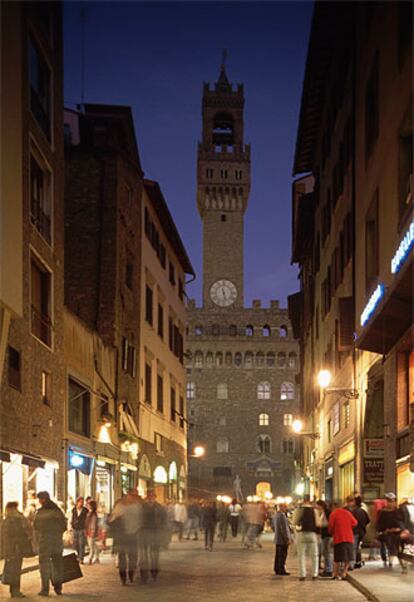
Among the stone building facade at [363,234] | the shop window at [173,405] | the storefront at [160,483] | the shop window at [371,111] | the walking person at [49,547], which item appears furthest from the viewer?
the shop window at [173,405]

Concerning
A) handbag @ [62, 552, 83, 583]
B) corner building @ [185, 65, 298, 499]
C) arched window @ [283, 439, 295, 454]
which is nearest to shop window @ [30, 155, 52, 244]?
handbag @ [62, 552, 83, 583]

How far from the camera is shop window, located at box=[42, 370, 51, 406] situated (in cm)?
2353

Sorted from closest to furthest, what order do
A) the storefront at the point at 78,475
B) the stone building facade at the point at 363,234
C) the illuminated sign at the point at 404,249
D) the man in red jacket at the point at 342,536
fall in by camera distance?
the illuminated sign at the point at 404,249, the man in red jacket at the point at 342,536, the stone building facade at the point at 363,234, the storefront at the point at 78,475

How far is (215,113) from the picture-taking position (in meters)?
107

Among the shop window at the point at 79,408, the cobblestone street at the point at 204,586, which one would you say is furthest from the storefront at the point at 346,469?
the shop window at the point at 79,408

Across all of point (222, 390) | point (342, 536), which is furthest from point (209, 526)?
point (222, 390)

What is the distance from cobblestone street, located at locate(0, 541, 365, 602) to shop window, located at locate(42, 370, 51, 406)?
418 centimetres

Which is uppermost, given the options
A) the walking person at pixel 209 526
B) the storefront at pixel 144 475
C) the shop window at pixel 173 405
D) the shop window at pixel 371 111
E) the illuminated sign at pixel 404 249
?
the shop window at pixel 371 111

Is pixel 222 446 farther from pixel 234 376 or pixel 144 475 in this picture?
pixel 144 475

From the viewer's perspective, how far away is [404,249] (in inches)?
565

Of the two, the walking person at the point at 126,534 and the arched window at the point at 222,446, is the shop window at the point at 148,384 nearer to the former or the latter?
the walking person at the point at 126,534

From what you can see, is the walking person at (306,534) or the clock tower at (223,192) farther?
the clock tower at (223,192)

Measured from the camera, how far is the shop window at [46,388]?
77.2ft

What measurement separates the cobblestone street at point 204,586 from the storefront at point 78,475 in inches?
158
